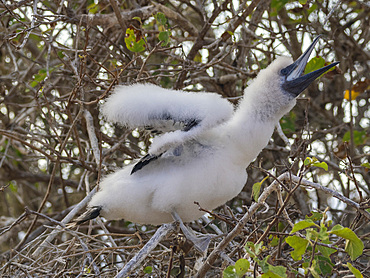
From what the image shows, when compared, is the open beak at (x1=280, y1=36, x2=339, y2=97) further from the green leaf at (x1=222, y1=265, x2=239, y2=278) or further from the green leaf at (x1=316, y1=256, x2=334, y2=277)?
the green leaf at (x1=222, y1=265, x2=239, y2=278)

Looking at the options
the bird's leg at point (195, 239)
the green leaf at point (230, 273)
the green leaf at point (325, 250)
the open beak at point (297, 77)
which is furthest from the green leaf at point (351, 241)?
the open beak at point (297, 77)

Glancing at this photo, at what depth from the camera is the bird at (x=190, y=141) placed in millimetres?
2412

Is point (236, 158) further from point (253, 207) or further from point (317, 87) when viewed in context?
point (317, 87)

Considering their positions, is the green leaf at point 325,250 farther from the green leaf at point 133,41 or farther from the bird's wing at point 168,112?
the green leaf at point 133,41

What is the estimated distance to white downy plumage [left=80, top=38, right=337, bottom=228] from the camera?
241 cm

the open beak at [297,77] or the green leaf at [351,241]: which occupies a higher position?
the open beak at [297,77]

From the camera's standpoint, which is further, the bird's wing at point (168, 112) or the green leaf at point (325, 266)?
the bird's wing at point (168, 112)

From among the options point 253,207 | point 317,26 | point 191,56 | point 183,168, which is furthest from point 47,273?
point 317,26

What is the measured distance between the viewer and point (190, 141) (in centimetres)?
251

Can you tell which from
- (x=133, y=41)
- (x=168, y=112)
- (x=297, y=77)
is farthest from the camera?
(x=133, y=41)

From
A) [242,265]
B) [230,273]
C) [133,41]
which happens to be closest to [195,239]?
[230,273]

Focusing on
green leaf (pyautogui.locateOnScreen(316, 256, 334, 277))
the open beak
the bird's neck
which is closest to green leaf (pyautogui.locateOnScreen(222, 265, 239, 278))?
green leaf (pyautogui.locateOnScreen(316, 256, 334, 277))

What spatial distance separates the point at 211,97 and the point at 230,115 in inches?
4.6

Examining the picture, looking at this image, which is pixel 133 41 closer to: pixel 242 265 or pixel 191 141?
pixel 191 141
